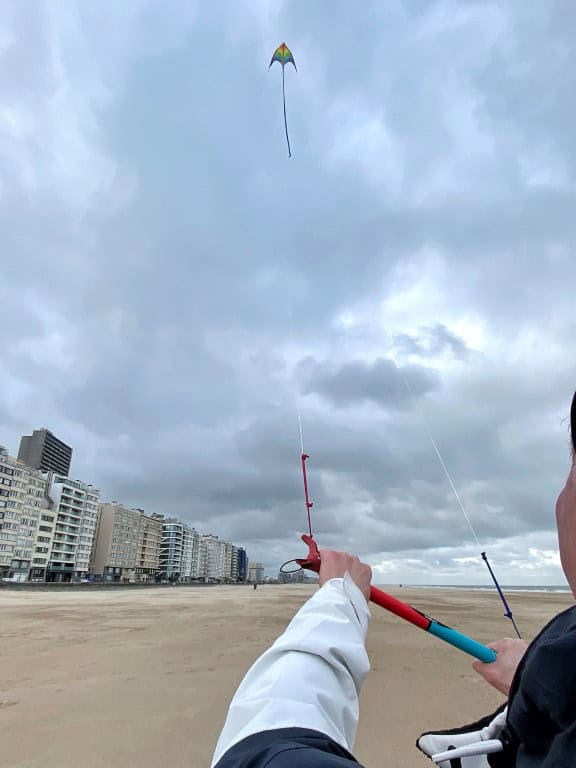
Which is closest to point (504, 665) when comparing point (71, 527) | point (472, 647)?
point (472, 647)

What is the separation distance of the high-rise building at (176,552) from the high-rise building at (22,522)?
52.5 metres

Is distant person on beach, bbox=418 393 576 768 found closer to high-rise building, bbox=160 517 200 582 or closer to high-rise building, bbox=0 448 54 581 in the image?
high-rise building, bbox=0 448 54 581

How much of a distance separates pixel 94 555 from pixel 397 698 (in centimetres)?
10780

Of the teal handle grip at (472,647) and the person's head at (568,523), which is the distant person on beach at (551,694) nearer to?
the person's head at (568,523)

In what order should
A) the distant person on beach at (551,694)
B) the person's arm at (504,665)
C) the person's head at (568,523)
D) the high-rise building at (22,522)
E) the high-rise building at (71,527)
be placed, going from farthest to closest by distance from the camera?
the high-rise building at (71,527)
the high-rise building at (22,522)
the person's arm at (504,665)
the person's head at (568,523)
the distant person on beach at (551,694)

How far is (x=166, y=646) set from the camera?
9.73m

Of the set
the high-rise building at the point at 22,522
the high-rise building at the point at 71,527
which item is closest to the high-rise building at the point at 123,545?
the high-rise building at the point at 71,527

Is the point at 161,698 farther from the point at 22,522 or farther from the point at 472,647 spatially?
the point at 22,522

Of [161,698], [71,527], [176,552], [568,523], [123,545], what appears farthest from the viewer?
[176,552]

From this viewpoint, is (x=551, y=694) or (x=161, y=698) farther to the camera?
(x=161, y=698)

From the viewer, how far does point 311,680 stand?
888 millimetres

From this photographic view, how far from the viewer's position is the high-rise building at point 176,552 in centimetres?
12619

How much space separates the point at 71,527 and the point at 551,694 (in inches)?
3864

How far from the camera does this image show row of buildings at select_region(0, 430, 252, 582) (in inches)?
2798
